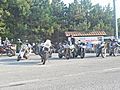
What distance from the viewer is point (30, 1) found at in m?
46.1

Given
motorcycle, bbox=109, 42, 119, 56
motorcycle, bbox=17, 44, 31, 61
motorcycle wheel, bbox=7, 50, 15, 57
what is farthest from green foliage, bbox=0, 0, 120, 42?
motorcycle, bbox=17, 44, 31, 61

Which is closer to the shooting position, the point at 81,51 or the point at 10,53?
the point at 81,51

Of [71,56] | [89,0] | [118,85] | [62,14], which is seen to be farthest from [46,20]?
[118,85]

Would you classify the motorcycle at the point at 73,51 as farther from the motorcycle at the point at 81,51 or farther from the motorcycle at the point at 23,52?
the motorcycle at the point at 23,52

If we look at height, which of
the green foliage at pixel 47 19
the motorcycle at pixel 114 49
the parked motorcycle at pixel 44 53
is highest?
the green foliage at pixel 47 19

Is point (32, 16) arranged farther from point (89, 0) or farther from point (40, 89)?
point (40, 89)

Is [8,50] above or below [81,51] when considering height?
above

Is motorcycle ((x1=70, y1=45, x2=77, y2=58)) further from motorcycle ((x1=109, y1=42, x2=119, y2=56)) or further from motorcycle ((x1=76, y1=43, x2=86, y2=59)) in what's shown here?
motorcycle ((x1=109, y1=42, x2=119, y2=56))

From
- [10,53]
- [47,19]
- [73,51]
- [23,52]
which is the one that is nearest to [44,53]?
[23,52]

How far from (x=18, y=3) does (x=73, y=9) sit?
12367 mm

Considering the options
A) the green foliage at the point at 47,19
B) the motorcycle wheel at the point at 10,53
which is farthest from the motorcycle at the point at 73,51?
the green foliage at the point at 47,19

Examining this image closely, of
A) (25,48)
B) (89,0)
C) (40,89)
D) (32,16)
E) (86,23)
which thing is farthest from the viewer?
(89,0)

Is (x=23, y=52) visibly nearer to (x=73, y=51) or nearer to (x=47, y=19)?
(x=73, y=51)

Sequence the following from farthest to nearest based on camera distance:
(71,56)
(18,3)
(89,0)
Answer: (89,0) < (18,3) < (71,56)
